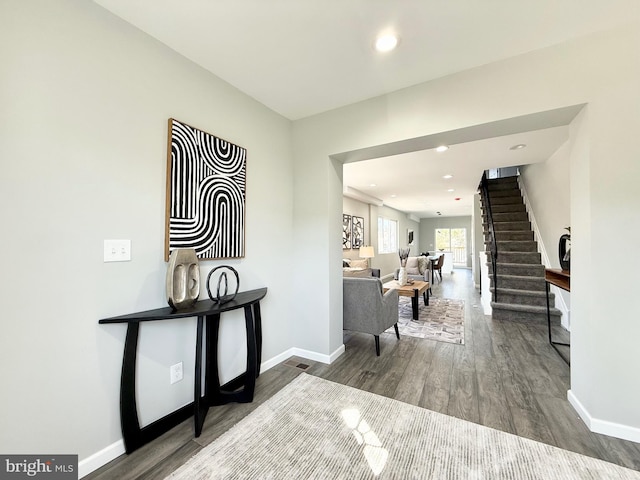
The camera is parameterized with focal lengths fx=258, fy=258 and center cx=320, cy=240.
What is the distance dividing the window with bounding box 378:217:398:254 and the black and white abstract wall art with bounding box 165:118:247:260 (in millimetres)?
7244

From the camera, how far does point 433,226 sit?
14102mm

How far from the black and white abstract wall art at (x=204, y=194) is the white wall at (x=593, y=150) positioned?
1.62 meters

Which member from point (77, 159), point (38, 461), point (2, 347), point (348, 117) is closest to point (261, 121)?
point (348, 117)

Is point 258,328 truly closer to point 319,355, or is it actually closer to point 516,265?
point 319,355

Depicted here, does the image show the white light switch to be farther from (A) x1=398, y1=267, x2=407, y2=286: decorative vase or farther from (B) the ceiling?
(A) x1=398, y1=267, x2=407, y2=286: decorative vase

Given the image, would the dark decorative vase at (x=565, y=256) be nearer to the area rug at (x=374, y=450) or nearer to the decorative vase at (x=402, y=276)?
the area rug at (x=374, y=450)

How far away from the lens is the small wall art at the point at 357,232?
23.9ft

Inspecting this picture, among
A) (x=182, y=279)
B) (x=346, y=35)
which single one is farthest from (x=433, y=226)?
(x=182, y=279)

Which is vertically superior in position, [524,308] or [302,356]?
[524,308]

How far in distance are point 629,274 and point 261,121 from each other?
308 centimetres

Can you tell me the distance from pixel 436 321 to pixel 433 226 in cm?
1103

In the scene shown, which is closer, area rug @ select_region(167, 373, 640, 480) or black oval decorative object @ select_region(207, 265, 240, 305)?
area rug @ select_region(167, 373, 640, 480)

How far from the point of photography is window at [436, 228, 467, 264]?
44.0ft

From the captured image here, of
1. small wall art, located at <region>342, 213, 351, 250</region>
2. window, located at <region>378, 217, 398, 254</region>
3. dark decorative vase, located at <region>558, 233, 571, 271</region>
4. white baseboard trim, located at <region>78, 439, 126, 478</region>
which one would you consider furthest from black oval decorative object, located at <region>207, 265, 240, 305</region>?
window, located at <region>378, 217, 398, 254</region>
